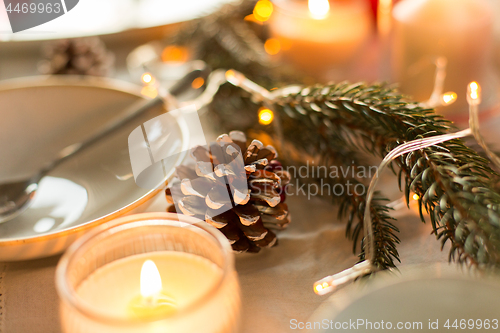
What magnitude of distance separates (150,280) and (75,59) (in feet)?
1.38

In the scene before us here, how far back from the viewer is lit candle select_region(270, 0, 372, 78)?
17.6 inches

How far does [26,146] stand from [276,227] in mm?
255

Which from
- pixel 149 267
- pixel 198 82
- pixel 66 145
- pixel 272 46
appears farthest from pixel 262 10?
pixel 149 267

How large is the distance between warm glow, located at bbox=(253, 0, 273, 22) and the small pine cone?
215mm

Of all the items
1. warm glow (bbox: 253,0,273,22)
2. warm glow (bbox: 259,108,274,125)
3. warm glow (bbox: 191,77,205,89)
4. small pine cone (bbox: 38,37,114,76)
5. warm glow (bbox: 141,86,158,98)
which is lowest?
warm glow (bbox: 259,108,274,125)

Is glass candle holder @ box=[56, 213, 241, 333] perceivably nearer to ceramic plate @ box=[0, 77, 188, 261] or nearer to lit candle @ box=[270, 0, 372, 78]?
ceramic plate @ box=[0, 77, 188, 261]

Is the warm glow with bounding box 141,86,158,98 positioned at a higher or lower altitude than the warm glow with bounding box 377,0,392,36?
lower

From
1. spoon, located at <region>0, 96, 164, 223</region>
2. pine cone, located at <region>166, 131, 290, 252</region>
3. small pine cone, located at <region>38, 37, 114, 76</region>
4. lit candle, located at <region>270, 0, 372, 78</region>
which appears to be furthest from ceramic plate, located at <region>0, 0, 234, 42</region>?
pine cone, located at <region>166, 131, 290, 252</region>

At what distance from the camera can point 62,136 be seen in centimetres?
40

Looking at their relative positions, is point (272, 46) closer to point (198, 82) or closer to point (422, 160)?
point (198, 82)

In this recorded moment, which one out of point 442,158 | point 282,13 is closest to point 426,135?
point 442,158

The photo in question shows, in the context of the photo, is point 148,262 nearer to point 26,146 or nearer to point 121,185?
point 121,185

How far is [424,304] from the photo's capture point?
0.55 ft

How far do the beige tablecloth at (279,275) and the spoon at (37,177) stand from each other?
5 cm
